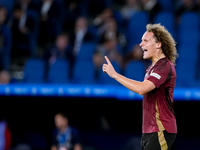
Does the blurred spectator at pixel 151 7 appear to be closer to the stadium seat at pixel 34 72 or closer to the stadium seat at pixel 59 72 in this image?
the stadium seat at pixel 59 72

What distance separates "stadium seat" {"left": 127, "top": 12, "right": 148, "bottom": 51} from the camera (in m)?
7.32

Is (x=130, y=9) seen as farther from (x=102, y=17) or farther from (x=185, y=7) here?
(x=185, y=7)

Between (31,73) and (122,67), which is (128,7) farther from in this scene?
(31,73)

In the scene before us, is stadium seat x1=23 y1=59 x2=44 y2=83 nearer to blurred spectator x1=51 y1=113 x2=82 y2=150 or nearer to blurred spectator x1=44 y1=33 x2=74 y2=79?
blurred spectator x1=44 y1=33 x2=74 y2=79

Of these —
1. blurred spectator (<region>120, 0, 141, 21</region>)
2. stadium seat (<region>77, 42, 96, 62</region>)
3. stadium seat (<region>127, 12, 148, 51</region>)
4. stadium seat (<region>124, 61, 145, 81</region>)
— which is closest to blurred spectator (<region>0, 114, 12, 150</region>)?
stadium seat (<region>77, 42, 96, 62</region>)

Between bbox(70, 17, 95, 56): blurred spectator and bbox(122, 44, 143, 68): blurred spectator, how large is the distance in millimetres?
1161

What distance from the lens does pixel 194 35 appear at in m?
6.62

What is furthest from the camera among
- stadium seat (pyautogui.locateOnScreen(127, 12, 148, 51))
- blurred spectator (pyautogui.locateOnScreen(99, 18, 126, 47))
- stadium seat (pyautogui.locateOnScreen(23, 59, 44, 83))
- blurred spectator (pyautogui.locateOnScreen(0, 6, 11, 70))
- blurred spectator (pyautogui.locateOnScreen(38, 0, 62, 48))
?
blurred spectator (pyautogui.locateOnScreen(38, 0, 62, 48))

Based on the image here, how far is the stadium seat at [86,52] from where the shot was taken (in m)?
6.85

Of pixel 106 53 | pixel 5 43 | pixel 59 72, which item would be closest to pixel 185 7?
pixel 106 53

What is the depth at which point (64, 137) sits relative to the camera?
18.7 ft

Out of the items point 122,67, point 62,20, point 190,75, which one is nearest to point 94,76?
point 122,67

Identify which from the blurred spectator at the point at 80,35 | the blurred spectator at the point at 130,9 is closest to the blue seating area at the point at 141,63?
the blurred spectator at the point at 80,35

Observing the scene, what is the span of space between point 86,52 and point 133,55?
0.95 metres
